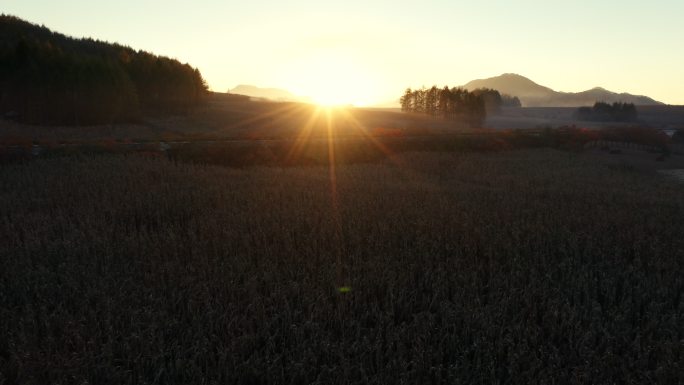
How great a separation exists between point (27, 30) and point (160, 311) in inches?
4103

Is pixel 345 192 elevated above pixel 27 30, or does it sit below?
below

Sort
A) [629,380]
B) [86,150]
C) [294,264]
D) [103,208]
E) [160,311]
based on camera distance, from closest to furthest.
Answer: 1. [629,380]
2. [160,311]
3. [294,264]
4. [103,208]
5. [86,150]

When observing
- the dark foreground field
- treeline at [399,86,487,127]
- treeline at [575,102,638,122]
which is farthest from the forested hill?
treeline at [575,102,638,122]

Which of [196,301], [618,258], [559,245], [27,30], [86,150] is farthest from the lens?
[27,30]

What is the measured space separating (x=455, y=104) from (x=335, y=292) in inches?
3435

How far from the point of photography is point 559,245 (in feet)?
24.8

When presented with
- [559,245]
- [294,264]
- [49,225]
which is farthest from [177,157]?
[559,245]

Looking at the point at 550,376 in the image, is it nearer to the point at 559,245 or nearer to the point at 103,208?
the point at 559,245

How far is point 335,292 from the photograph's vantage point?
5.34 metres

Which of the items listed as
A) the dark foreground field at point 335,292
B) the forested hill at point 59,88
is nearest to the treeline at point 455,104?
the forested hill at point 59,88

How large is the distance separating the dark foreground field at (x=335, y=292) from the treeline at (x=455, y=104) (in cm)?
7817

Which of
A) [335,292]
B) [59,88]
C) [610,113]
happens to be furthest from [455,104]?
[335,292]

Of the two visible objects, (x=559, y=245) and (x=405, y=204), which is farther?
(x=405, y=204)

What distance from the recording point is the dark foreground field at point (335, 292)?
3887mm
